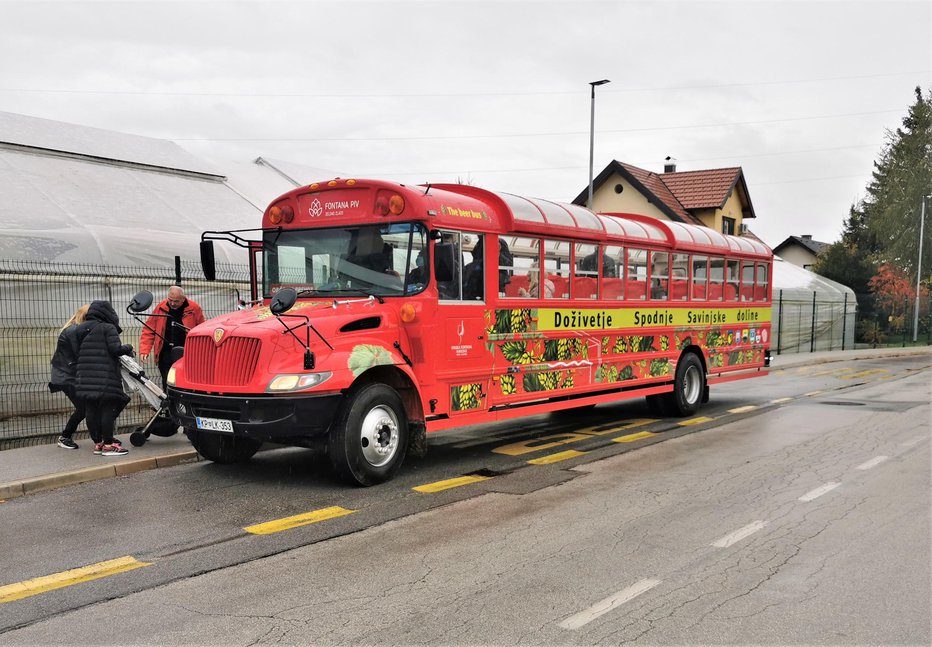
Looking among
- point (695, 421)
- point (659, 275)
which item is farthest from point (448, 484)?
point (695, 421)

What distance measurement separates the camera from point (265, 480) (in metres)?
7.62

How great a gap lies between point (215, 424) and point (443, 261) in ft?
8.50

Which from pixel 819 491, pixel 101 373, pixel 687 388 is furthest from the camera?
pixel 687 388

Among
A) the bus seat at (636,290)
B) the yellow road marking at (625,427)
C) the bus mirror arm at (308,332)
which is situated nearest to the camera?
the bus mirror arm at (308,332)

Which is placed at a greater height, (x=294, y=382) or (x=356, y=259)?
(x=356, y=259)

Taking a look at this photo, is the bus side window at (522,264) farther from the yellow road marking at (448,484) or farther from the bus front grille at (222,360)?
the bus front grille at (222,360)

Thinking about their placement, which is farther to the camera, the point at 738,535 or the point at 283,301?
the point at 283,301

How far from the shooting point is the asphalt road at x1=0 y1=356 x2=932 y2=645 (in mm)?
4156

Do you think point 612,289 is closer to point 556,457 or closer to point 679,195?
point 556,457

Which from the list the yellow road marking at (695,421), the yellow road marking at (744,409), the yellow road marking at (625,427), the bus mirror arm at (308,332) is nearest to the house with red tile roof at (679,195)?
the yellow road marking at (744,409)

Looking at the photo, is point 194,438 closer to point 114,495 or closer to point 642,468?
point 114,495

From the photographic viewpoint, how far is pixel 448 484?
294 inches

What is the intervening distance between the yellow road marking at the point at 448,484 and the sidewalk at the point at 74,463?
289 cm

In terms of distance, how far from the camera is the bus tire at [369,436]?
22.9 feet
